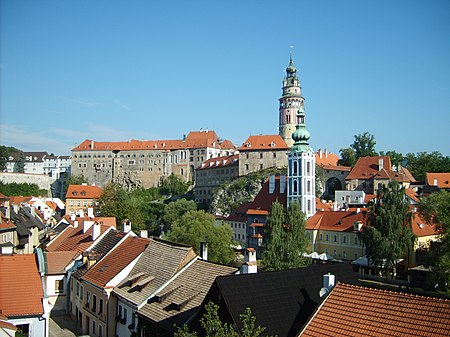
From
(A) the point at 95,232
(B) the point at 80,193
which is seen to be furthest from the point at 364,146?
(A) the point at 95,232

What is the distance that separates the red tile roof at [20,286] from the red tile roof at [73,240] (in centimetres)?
954

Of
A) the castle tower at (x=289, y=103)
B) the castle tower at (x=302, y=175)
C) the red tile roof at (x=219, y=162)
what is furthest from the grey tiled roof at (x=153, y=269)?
the castle tower at (x=289, y=103)

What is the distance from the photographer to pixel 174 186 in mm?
107812

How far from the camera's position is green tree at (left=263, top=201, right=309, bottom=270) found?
36875mm

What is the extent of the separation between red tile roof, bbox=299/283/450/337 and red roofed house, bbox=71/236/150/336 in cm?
1136

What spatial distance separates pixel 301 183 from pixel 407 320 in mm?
51668

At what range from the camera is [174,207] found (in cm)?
8075

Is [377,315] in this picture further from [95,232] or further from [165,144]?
[165,144]

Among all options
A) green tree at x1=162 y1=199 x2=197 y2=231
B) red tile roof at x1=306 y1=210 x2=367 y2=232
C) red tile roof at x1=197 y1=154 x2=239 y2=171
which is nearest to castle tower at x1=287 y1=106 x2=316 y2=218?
red tile roof at x1=306 y1=210 x2=367 y2=232

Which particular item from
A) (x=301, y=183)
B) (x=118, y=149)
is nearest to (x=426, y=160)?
(x=301, y=183)

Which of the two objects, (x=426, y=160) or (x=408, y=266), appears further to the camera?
(x=426, y=160)

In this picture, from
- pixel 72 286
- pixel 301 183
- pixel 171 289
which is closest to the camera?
pixel 171 289

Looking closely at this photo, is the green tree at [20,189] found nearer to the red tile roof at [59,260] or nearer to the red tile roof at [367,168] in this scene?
the red tile roof at [367,168]

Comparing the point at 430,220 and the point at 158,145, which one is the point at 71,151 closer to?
the point at 158,145
